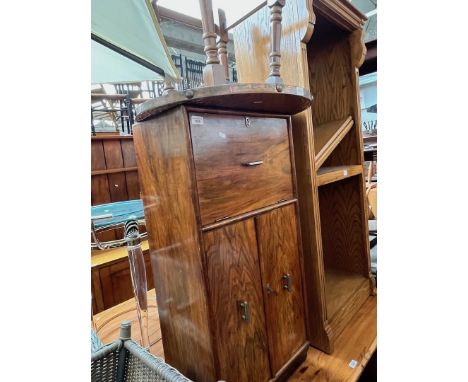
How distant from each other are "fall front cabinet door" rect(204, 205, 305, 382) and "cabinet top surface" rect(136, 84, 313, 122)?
13.4 inches

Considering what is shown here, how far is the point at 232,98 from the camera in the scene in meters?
0.70

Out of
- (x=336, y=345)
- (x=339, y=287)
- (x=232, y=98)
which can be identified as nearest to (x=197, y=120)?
(x=232, y=98)

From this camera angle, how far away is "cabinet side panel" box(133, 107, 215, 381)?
0.73 meters

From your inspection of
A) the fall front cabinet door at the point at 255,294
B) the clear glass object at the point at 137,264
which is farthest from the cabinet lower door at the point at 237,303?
the clear glass object at the point at 137,264

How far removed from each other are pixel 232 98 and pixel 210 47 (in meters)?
0.18

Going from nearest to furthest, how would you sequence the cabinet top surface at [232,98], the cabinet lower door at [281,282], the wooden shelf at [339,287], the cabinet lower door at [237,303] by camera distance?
the cabinet top surface at [232,98] → the cabinet lower door at [237,303] → the cabinet lower door at [281,282] → the wooden shelf at [339,287]

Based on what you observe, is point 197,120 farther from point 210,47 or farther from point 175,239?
point 175,239

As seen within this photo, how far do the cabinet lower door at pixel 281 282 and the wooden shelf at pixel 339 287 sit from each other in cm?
33

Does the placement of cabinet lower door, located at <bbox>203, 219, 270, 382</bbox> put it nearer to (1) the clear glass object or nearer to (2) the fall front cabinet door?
(2) the fall front cabinet door

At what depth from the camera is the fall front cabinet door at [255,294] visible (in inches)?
30.6

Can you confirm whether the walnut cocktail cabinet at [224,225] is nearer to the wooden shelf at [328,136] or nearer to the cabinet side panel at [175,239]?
the cabinet side panel at [175,239]

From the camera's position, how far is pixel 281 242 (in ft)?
3.17
